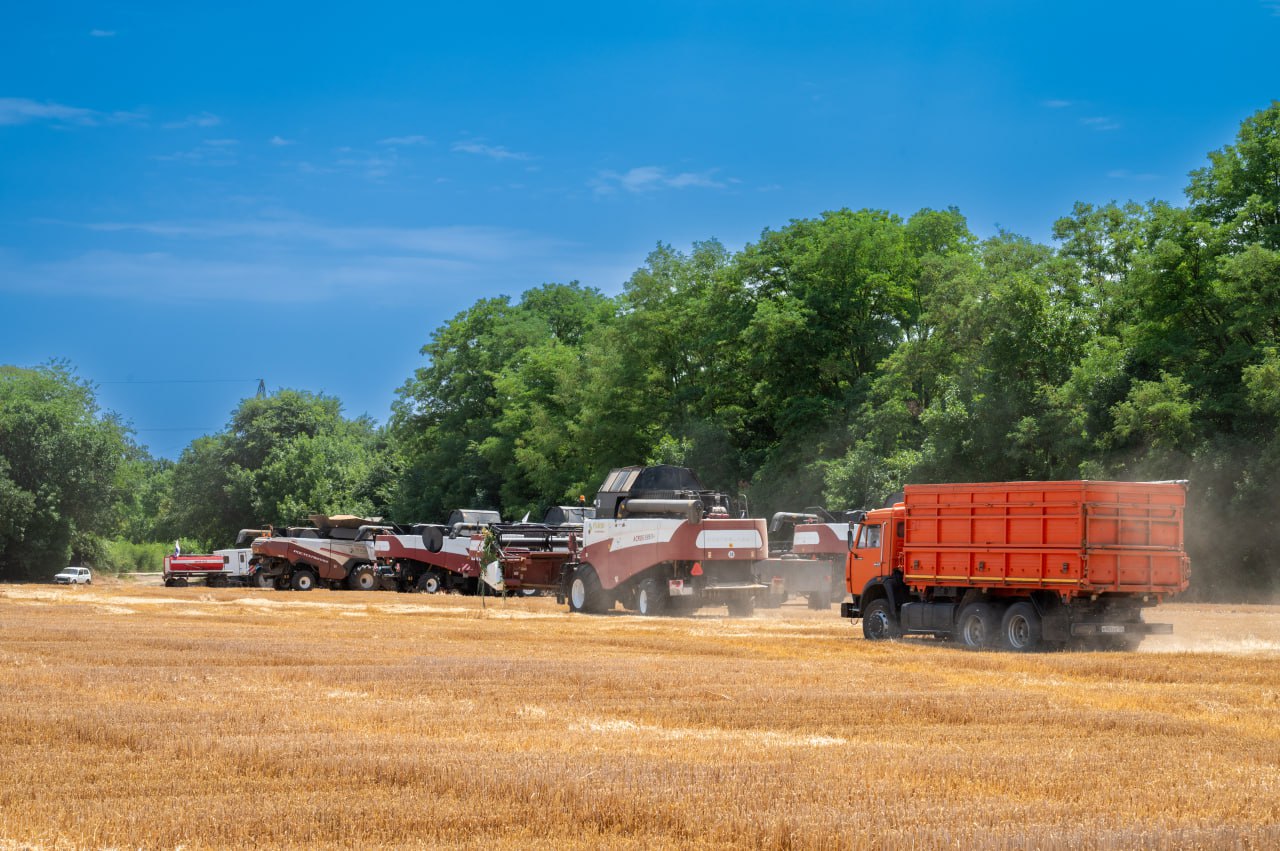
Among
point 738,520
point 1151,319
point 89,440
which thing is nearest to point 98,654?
point 738,520

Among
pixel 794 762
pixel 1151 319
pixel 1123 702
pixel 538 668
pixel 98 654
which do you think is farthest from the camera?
pixel 1151 319

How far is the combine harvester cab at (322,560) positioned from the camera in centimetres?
6084

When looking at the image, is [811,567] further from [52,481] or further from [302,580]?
[52,481]

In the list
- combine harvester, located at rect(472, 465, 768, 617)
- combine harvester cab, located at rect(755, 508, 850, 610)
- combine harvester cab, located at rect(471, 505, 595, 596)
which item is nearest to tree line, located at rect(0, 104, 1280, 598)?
combine harvester cab, located at rect(755, 508, 850, 610)

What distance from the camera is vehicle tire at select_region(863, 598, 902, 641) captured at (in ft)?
87.9

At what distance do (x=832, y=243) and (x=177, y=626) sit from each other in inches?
1633

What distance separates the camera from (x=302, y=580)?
61.4 meters

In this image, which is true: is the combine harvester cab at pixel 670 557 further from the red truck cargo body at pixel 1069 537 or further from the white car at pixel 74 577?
the white car at pixel 74 577

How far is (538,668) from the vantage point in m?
18.8

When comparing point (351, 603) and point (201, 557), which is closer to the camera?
point (351, 603)

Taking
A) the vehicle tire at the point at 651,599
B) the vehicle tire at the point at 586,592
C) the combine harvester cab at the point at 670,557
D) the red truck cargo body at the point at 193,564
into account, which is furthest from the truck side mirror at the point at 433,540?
the vehicle tire at the point at 651,599

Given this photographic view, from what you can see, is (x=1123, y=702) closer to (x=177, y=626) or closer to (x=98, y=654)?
(x=98, y=654)

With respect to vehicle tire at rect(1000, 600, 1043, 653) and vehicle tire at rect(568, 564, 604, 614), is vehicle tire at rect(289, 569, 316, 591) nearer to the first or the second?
vehicle tire at rect(568, 564, 604, 614)

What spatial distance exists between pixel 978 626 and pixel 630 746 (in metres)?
14.2
